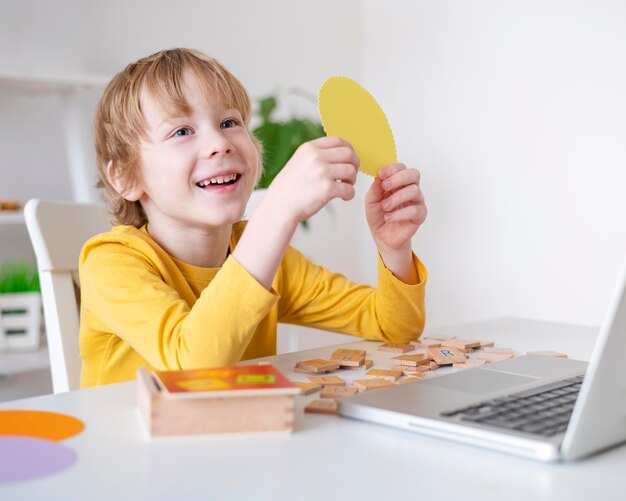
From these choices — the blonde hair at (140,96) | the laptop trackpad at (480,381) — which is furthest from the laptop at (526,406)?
the blonde hair at (140,96)

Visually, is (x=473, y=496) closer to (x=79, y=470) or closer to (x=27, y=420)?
(x=79, y=470)

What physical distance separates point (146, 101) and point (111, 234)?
210 mm

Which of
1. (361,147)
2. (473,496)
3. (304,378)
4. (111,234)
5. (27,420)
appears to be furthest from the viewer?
(111,234)

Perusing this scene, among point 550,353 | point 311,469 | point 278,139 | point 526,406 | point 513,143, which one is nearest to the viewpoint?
point 311,469

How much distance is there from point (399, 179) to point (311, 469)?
570mm

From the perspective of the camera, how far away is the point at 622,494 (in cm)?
50

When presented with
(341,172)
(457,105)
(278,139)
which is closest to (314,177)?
(341,172)

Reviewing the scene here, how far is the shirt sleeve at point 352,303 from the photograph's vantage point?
1.16 m

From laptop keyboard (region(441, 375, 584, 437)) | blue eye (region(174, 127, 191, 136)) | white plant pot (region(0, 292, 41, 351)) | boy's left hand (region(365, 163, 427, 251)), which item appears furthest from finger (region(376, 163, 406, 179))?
white plant pot (region(0, 292, 41, 351))

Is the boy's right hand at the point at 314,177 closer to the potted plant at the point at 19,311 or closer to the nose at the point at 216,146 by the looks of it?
the nose at the point at 216,146

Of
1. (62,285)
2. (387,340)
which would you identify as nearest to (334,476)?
(387,340)

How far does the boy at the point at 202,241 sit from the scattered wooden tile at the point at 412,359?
0.16 metres

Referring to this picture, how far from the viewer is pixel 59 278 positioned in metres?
1.18

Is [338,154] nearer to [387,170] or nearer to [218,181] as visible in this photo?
[387,170]
